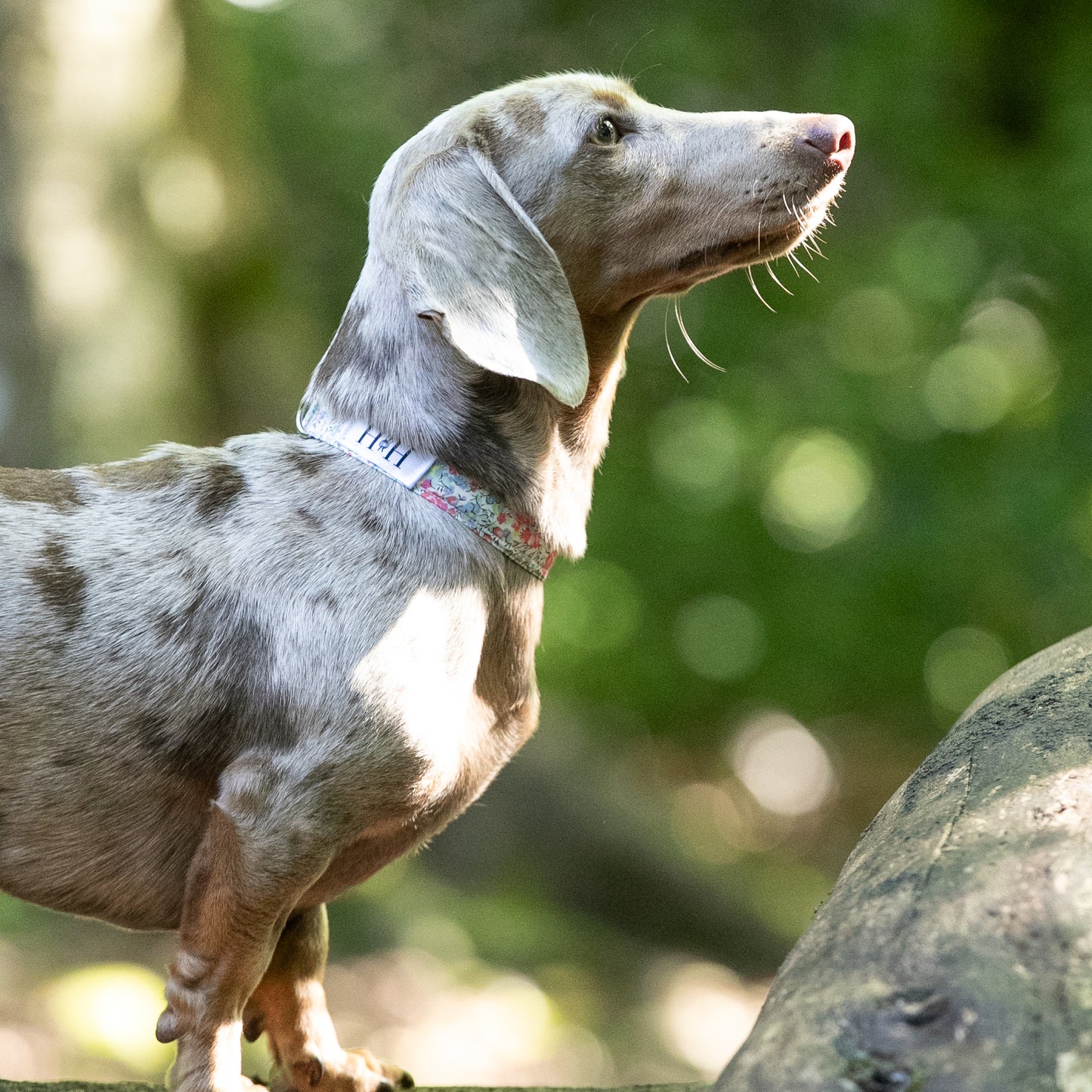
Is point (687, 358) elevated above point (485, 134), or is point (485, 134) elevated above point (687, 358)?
point (687, 358)

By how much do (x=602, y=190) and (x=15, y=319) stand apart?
10.2 ft

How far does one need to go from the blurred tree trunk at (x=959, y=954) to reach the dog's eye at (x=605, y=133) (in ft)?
4.98

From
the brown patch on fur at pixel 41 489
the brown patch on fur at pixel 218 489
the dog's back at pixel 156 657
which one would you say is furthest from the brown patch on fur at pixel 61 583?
the brown patch on fur at pixel 218 489

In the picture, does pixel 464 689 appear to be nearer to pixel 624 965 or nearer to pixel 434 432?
pixel 434 432

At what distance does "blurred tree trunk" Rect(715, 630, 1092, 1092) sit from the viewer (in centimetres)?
161

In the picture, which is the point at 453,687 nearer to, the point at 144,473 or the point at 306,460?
the point at 306,460

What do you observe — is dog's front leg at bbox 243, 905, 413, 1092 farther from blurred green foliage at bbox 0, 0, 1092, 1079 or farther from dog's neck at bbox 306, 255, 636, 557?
blurred green foliage at bbox 0, 0, 1092, 1079

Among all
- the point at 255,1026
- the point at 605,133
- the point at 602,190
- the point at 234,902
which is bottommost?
the point at 255,1026

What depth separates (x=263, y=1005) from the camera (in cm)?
266

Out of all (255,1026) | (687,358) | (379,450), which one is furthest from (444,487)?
(687,358)

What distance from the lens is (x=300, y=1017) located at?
2645mm

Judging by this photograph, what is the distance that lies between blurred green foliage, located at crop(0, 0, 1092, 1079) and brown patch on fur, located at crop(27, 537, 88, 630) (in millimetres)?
2571

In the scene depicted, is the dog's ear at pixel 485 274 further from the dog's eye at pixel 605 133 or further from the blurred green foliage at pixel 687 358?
the blurred green foliage at pixel 687 358

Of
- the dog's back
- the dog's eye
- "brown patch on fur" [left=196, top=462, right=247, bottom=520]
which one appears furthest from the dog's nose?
"brown patch on fur" [left=196, top=462, right=247, bottom=520]
